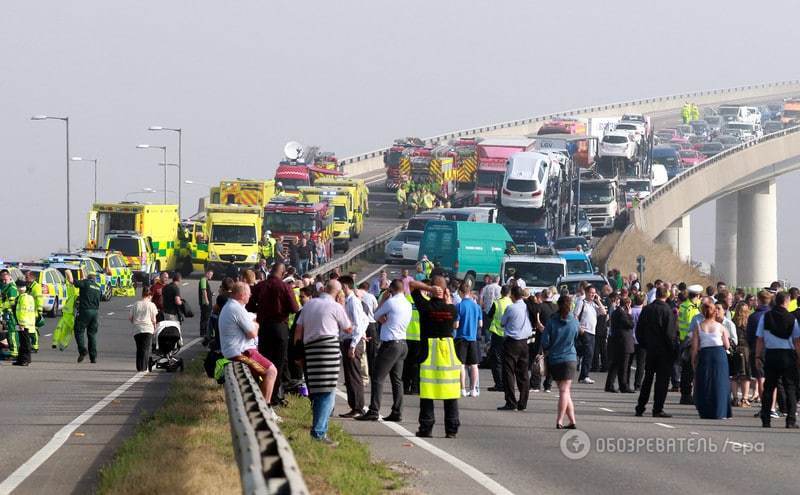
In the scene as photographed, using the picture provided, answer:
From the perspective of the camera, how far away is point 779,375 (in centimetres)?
2017

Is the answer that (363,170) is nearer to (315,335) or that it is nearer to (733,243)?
(733,243)

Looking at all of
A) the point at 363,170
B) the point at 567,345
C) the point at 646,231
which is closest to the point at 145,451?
the point at 567,345

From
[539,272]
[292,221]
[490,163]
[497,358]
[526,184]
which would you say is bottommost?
[497,358]

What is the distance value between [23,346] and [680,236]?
9723 cm

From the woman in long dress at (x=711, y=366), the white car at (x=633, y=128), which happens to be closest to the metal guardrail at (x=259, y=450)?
the woman in long dress at (x=711, y=366)

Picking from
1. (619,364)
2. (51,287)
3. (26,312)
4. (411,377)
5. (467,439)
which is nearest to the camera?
(467,439)

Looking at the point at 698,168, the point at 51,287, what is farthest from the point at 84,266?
the point at 698,168

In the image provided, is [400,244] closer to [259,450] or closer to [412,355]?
[412,355]

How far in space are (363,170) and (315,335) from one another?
104 m

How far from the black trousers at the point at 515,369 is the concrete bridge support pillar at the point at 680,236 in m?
92.4

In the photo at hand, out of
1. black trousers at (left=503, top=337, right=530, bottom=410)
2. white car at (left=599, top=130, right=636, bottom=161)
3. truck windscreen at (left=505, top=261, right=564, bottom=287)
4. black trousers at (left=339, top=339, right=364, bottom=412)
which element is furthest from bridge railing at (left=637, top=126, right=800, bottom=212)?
black trousers at (left=339, top=339, right=364, bottom=412)

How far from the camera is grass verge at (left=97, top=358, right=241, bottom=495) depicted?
1267 cm

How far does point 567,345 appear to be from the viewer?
64.6 feet

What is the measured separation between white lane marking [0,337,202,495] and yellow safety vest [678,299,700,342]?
7.77 metres
